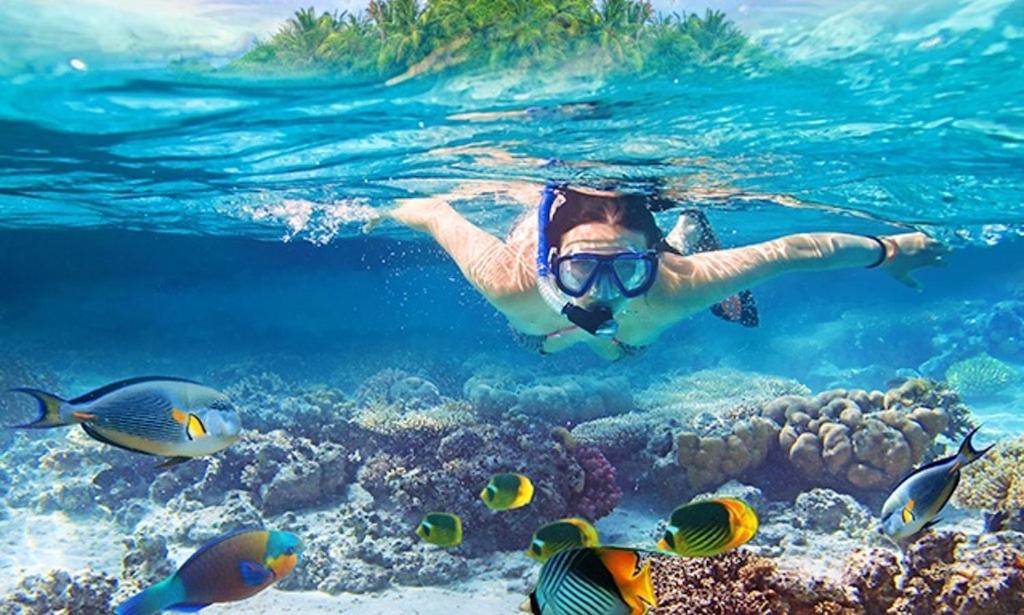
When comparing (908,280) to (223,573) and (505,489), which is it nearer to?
(505,489)

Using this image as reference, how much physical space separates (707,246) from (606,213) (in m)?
2.29

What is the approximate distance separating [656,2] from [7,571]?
11492mm

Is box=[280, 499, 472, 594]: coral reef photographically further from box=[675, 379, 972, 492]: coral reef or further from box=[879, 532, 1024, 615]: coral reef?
box=[879, 532, 1024, 615]: coral reef

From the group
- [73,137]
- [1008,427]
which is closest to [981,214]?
[1008,427]

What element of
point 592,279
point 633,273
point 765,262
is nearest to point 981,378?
point 765,262

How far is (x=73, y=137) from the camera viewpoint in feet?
37.2

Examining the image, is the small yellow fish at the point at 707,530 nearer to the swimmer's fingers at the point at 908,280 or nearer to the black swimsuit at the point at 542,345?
the black swimsuit at the point at 542,345

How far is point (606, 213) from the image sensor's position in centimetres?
1351

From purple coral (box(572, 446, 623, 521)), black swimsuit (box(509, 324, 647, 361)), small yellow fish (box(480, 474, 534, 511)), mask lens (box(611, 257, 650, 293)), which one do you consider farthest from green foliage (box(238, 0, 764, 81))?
purple coral (box(572, 446, 623, 521))

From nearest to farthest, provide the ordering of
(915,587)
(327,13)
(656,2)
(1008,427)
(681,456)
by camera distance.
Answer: (915,587) < (656,2) < (327,13) < (681,456) < (1008,427)

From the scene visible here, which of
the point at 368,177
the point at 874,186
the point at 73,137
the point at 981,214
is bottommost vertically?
the point at 981,214

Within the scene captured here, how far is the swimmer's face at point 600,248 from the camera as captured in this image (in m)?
6.80

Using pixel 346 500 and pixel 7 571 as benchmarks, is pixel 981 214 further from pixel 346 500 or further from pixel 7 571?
pixel 7 571

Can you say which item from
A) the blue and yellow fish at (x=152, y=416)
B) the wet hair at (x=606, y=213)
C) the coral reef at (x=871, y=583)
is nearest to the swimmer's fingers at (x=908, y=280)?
the wet hair at (x=606, y=213)
